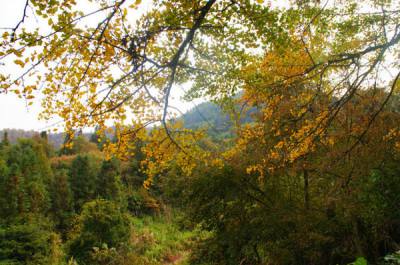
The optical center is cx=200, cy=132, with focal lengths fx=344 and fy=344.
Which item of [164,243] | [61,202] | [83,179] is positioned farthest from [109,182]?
[164,243]

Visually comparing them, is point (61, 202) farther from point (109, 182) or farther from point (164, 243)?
point (164, 243)

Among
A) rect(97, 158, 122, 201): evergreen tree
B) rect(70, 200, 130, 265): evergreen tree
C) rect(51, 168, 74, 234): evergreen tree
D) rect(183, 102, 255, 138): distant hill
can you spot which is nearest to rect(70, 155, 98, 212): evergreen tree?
rect(97, 158, 122, 201): evergreen tree

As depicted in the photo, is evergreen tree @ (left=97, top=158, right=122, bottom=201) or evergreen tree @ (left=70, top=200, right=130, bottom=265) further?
evergreen tree @ (left=97, top=158, right=122, bottom=201)

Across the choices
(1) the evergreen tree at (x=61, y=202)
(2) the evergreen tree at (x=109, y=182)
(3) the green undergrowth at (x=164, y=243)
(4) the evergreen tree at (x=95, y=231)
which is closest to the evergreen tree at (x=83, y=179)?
(2) the evergreen tree at (x=109, y=182)

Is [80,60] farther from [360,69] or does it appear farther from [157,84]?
[360,69]

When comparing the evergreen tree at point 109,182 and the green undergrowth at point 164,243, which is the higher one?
the evergreen tree at point 109,182

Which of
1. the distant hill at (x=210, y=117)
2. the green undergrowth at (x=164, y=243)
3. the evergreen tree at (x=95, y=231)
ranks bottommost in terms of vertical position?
the green undergrowth at (x=164, y=243)

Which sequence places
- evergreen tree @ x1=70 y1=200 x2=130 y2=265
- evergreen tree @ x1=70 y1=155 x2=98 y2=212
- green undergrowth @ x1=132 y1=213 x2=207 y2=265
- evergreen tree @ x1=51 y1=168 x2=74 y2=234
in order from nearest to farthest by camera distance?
evergreen tree @ x1=70 y1=200 x2=130 y2=265 < green undergrowth @ x1=132 y1=213 x2=207 y2=265 < evergreen tree @ x1=51 y1=168 x2=74 y2=234 < evergreen tree @ x1=70 y1=155 x2=98 y2=212

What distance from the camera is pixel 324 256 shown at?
6.58 meters

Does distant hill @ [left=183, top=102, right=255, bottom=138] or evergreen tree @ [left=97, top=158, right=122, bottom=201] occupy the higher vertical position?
distant hill @ [left=183, top=102, right=255, bottom=138]

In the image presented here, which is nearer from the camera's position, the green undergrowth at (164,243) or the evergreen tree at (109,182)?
the green undergrowth at (164,243)

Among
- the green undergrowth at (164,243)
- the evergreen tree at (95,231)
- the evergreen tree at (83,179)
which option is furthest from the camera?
the evergreen tree at (83,179)

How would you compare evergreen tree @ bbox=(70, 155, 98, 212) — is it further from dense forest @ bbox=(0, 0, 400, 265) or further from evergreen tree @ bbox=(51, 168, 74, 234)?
dense forest @ bbox=(0, 0, 400, 265)

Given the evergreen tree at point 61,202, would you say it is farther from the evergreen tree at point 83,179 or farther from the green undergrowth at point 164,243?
the green undergrowth at point 164,243
